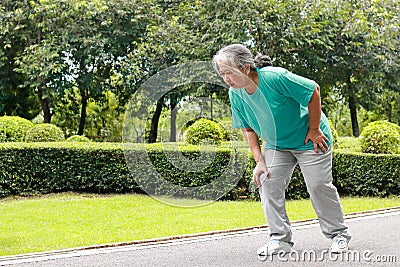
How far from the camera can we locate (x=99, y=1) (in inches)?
603

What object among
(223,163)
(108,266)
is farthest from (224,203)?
(108,266)

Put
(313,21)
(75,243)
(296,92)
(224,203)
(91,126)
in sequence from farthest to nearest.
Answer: (91,126)
(313,21)
(224,203)
(75,243)
(296,92)

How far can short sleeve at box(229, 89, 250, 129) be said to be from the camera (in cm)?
427

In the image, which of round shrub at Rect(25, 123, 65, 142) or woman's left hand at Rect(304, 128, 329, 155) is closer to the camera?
woman's left hand at Rect(304, 128, 329, 155)

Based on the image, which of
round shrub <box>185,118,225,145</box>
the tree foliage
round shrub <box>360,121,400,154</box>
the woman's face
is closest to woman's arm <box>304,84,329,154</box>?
the woman's face

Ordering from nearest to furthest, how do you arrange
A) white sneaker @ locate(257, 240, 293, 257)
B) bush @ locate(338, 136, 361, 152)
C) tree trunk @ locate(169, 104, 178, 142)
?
white sneaker @ locate(257, 240, 293, 257) → tree trunk @ locate(169, 104, 178, 142) → bush @ locate(338, 136, 361, 152)

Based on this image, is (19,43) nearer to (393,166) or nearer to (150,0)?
(150,0)

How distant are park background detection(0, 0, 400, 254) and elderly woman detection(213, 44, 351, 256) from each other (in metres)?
3.84

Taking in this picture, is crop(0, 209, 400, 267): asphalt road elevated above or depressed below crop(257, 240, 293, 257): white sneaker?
below

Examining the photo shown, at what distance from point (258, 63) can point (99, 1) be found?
11.8m

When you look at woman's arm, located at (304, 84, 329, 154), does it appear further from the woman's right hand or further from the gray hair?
the gray hair

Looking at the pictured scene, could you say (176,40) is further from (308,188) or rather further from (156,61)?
(308,188)

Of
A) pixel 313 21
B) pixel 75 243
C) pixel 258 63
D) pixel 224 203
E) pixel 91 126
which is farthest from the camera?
pixel 91 126

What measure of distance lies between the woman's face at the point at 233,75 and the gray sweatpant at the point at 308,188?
67 cm
